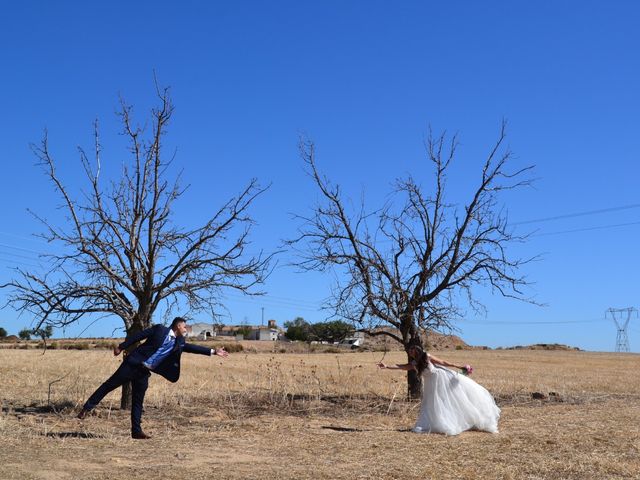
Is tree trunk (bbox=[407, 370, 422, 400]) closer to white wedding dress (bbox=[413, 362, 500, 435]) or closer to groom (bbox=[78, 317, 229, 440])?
white wedding dress (bbox=[413, 362, 500, 435])

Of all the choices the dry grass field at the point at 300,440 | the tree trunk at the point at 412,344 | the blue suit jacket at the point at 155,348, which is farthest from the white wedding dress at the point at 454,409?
the tree trunk at the point at 412,344

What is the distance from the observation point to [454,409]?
12180 millimetres

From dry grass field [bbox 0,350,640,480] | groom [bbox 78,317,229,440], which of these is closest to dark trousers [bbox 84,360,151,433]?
groom [bbox 78,317,229,440]

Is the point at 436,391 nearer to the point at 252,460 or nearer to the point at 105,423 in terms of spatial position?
the point at 252,460

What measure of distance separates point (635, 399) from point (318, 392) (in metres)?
8.34

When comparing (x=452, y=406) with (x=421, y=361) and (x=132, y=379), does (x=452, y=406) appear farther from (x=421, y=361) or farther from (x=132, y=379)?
(x=132, y=379)

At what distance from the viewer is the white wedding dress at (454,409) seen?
39.4 feet

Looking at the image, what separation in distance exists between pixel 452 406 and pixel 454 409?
58mm

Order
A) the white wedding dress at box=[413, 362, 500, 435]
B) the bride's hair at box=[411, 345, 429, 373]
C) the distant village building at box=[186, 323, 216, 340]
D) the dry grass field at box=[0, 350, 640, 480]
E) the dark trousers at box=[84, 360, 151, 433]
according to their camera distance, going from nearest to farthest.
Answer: the dry grass field at box=[0, 350, 640, 480] → the dark trousers at box=[84, 360, 151, 433] → the white wedding dress at box=[413, 362, 500, 435] → the bride's hair at box=[411, 345, 429, 373] → the distant village building at box=[186, 323, 216, 340]

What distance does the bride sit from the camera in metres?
12.0

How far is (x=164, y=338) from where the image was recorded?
11.0 meters

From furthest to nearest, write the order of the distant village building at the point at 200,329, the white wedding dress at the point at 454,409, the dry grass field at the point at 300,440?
the distant village building at the point at 200,329, the white wedding dress at the point at 454,409, the dry grass field at the point at 300,440

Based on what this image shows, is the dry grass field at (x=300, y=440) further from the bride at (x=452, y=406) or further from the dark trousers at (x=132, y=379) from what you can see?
the dark trousers at (x=132, y=379)

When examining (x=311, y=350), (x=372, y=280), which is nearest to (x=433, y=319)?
(x=372, y=280)
